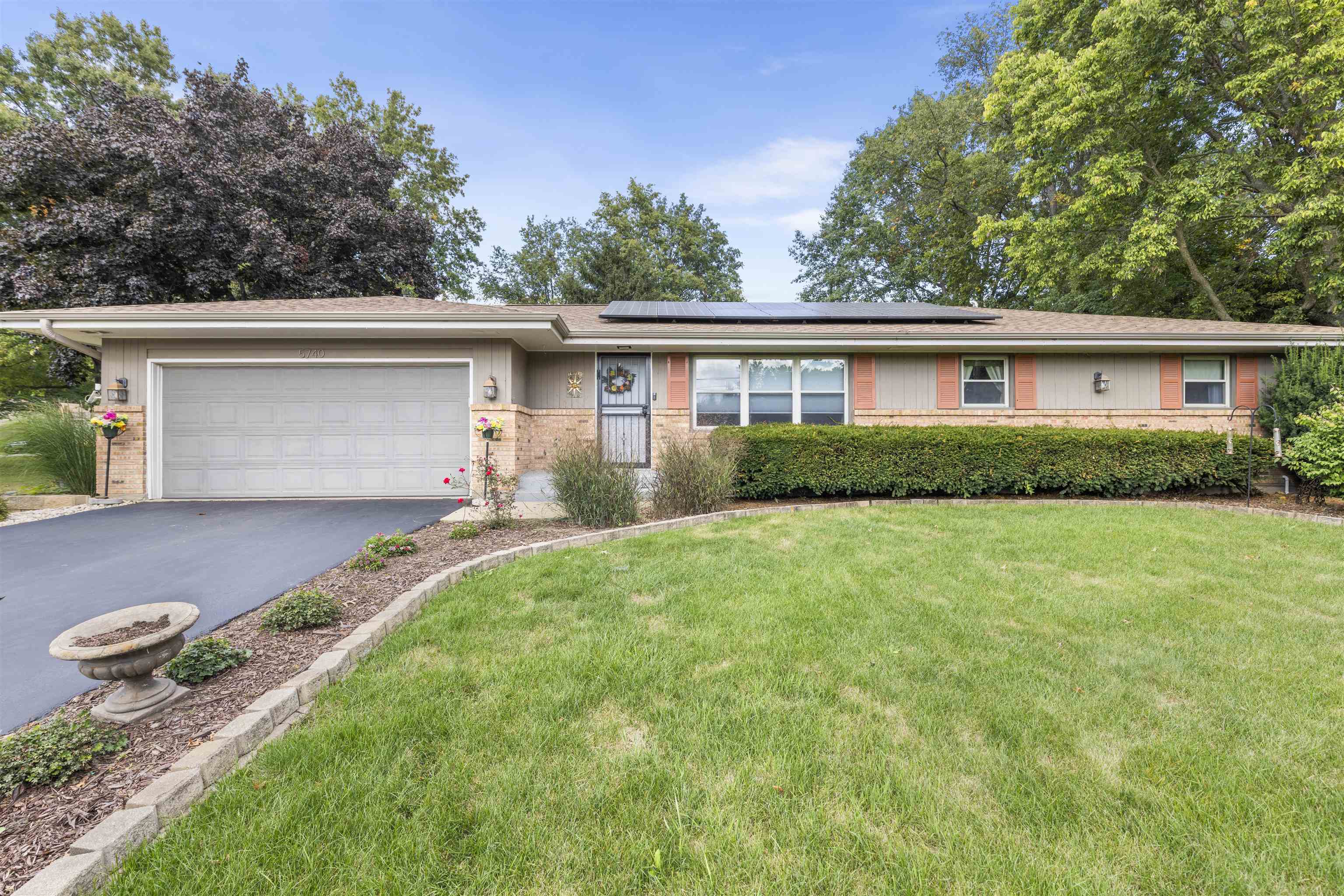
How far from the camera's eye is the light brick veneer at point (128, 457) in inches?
280

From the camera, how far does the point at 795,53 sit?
1258cm

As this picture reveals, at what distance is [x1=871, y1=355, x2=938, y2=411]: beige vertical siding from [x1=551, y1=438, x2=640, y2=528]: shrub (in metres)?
5.32

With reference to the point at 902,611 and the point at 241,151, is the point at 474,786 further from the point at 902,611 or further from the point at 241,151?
the point at 241,151

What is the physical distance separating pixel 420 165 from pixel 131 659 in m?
20.5

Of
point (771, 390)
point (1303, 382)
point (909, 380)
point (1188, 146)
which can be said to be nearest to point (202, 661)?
point (771, 390)

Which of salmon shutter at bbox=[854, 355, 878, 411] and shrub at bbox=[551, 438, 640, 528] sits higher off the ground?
salmon shutter at bbox=[854, 355, 878, 411]

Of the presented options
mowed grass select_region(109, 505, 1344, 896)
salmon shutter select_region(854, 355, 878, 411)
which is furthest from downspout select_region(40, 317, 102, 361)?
salmon shutter select_region(854, 355, 878, 411)

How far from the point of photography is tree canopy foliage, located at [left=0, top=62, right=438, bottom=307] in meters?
9.85

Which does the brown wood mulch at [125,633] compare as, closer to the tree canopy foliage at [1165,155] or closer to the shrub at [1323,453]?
the shrub at [1323,453]

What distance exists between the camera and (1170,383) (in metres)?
8.89

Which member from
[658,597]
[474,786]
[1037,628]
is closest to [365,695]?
[474,786]

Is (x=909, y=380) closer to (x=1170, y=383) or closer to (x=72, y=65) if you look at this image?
(x=1170, y=383)

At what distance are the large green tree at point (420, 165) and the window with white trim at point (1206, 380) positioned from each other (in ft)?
63.4

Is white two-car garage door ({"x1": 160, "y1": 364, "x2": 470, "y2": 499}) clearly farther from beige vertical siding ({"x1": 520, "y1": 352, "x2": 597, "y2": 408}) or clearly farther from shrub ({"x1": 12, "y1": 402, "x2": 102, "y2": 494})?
beige vertical siding ({"x1": 520, "y1": 352, "x2": 597, "y2": 408})
